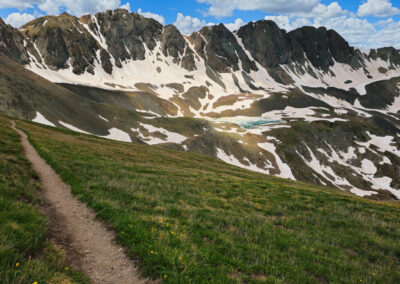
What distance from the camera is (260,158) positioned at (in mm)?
103938

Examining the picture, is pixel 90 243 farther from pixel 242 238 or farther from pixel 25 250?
pixel 242 238

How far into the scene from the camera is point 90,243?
7.74 m

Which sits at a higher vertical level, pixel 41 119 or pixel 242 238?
pixel 41 119

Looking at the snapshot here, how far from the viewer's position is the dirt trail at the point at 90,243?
6.36 meters

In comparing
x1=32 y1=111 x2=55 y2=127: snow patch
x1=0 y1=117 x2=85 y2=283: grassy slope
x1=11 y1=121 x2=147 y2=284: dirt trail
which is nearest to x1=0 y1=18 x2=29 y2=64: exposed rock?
x1=32 y1=111 x2=55 y2=127: snow patch

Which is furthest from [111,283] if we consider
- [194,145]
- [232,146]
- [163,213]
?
[232,146]

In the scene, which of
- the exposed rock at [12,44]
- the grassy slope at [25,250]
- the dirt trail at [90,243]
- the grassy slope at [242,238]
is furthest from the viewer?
the exposed rock at [12,44]

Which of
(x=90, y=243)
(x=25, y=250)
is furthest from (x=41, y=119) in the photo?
(x=25, y=250)

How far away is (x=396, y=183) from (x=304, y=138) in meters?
45.6

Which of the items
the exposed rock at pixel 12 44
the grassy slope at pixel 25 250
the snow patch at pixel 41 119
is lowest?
the grassy slope at pixel 25 250

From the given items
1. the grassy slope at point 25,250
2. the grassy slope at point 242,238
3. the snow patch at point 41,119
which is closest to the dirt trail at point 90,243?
the grassy slope at point 242,238

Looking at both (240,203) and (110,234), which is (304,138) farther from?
(110,234)

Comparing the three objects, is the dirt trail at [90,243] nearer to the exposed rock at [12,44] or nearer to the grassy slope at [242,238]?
the grassy slope at [242,238]

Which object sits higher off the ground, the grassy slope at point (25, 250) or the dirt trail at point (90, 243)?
the grassy slope at point (25, 250)
